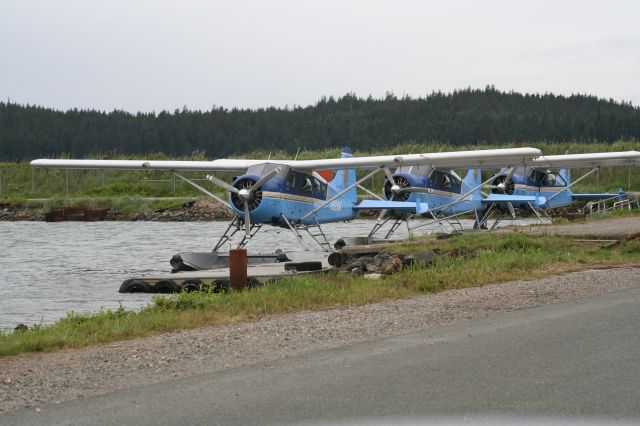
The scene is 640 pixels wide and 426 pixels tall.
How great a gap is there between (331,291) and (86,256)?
53.1 feet

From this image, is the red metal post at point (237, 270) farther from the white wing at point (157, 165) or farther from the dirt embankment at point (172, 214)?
the dirt embankment at point (172, 214)

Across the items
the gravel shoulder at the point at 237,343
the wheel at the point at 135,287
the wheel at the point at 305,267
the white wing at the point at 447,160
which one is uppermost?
the white wing at the point at 447,160

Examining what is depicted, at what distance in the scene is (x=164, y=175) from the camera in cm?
6144

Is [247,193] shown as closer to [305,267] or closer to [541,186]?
[305,267]

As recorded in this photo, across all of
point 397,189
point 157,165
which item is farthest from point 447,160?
point 157,165

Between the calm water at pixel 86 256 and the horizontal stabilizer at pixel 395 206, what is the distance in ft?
13.1

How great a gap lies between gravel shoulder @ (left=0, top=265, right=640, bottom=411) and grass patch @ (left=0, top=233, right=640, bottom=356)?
0.41m

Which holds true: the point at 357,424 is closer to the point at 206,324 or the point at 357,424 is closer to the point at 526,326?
the point at 526,326

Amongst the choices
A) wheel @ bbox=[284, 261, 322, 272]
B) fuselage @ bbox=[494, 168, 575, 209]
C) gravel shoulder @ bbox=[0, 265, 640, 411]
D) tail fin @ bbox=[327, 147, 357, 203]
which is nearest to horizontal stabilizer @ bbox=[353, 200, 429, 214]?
tail fin @ bbox=[327, 147, 357, 203]

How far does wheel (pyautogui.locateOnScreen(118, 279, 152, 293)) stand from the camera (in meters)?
16.3

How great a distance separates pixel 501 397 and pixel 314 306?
528cm

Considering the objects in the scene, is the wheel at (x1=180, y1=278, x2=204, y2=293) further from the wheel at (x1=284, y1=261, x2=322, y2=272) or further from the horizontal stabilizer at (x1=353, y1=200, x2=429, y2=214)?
the horizontal stabilizer at (x1=353, y1=200, x2=429, y2=214)

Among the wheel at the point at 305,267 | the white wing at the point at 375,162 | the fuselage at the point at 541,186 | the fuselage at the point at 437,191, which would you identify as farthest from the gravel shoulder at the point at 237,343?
the fuselage at the point at 541,186

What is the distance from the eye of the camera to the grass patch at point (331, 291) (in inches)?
367
